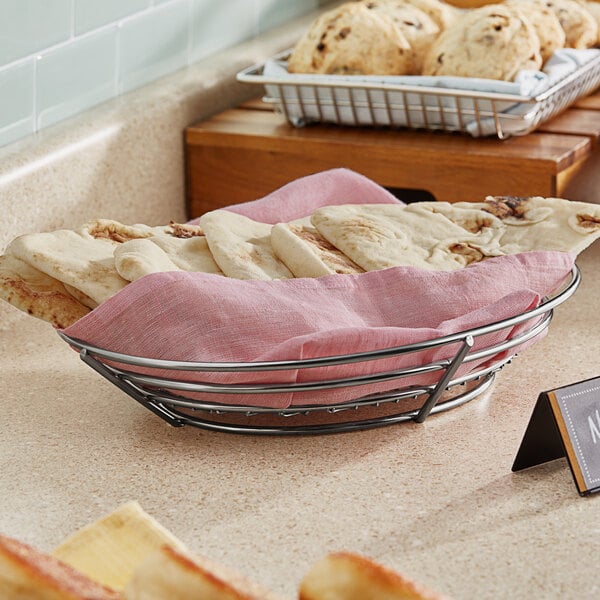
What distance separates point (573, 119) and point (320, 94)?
0.27 metres

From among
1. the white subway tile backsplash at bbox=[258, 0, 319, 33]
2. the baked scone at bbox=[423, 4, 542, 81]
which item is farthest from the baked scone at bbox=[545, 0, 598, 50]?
the white subway tile backsplash at bbox=[258, 0, 319, 33]

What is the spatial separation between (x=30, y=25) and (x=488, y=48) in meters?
0.44

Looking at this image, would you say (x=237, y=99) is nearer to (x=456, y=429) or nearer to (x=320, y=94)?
(x=320, y=94)

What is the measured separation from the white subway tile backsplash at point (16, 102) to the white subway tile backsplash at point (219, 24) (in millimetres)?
309

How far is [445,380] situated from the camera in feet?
2.20

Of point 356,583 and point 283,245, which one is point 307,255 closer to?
point 283,245

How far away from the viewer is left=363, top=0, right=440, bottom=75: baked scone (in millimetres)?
1169

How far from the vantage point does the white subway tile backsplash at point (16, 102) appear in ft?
3.12

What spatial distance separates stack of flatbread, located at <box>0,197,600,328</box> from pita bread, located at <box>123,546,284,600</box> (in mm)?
307

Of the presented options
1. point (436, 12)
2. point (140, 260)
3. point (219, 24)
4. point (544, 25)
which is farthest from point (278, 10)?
point (140, 260)

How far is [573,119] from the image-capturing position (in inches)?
45.8

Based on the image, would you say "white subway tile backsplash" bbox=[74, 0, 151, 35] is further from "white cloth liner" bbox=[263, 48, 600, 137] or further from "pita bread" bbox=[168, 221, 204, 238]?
"pita bread" bbox=[168, 221, 204, 238]

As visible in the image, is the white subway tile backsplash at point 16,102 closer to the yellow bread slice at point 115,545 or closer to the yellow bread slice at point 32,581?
the yellow bread slice at point 115,545

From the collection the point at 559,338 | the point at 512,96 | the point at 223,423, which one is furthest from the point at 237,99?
the point at 223,423
